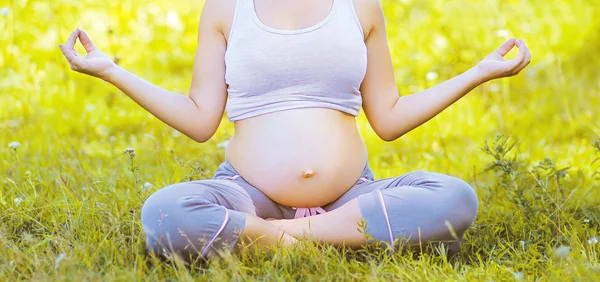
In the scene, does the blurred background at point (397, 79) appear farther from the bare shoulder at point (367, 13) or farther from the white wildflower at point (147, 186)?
the bare shoulder at point (367, 13)

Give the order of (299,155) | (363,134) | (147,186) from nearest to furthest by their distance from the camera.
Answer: (299,155)
(147,186)
(363,134)

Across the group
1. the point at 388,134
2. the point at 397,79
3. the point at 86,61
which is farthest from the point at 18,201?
the point at 397,79

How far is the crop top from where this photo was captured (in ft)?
7.34

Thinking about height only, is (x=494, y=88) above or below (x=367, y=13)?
below

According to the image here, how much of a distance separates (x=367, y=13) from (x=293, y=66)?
31 cm

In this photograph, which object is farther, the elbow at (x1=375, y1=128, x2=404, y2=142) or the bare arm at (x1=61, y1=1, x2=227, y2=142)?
the elbow at (x1=375, y1=128, x2=404, y2=142)

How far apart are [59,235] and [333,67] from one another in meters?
0.89

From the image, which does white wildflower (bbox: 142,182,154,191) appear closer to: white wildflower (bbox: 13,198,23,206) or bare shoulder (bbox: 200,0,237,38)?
white wildflower (bbox: 13,198,23,206)

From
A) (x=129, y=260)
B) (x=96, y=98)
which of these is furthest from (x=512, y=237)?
(x=96, y=98)

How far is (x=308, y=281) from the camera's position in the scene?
1.86 meters

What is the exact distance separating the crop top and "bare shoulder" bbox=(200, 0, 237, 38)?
2.4 inches

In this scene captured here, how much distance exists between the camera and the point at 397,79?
4.43 m

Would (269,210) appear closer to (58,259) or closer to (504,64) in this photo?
(58,259)

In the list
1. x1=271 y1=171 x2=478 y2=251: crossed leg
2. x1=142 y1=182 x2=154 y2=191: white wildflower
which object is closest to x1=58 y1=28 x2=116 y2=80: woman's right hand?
x1=142 y1=182 x2=154 y2=191: white wildflower
